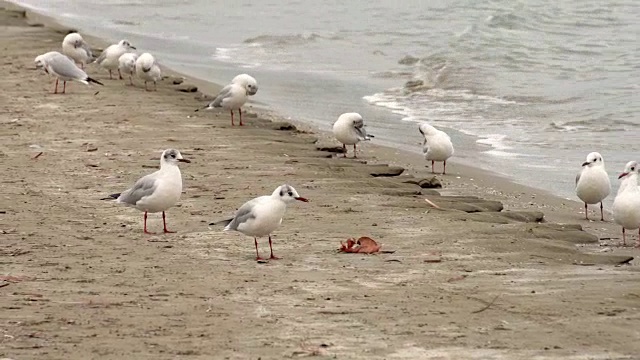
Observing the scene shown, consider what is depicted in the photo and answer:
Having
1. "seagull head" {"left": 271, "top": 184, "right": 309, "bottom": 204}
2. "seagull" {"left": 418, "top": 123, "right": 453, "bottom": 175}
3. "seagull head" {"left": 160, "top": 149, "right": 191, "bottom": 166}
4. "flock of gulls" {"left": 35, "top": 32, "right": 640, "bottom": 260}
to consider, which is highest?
"seagull head" {"left": 160, "top": 149, "right": 191, "bottom": 166}

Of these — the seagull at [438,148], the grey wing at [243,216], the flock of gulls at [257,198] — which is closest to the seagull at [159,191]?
the flock of gulls at [257,198]

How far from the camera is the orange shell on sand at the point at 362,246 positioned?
27.5 ft

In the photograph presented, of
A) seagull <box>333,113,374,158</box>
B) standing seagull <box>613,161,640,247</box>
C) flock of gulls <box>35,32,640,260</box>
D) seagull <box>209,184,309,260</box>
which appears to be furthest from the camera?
seagull <box>333,113,374,158</box>

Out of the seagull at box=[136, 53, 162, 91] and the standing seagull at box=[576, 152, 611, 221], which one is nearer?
the standing seagull at box=[576, 152, 611, 221]

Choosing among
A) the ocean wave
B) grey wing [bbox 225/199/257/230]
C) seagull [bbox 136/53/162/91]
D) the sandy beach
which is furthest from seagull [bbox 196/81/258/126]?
the ocean wave

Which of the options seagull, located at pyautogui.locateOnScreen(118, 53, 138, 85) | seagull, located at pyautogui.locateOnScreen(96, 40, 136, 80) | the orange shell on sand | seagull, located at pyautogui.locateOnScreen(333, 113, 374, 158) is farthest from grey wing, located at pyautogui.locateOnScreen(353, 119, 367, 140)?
seagull, located at pyautogui.locateOnScreen(96, 40, 136, 80)

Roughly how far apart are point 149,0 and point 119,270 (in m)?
24.8

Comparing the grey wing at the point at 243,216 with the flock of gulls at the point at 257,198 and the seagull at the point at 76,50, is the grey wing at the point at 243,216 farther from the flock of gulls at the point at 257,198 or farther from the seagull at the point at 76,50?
the seagull at the point at 76,50

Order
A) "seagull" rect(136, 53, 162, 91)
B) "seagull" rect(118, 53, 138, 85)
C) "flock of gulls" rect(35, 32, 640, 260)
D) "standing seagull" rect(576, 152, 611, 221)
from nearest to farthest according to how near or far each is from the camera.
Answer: "flock of gulls" rect(35, 32, 640, 260)
"standing seagull" rect(576, 152, 611, 221)
"seagull" rect(136, 53, 162, 91)
"seagull" rect(118, 53, 138, 85)

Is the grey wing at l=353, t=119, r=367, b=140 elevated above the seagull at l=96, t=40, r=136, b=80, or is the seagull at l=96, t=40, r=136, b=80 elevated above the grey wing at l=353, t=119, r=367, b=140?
the seagull at l=96, t=40, r=136, b=80

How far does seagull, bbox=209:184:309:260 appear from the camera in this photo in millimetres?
8227

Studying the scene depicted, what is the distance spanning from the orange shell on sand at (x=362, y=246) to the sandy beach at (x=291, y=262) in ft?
0.43

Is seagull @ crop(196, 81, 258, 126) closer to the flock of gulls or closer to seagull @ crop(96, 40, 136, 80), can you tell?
the flock of gulls

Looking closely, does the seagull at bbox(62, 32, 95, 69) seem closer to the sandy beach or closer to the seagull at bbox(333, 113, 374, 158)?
the sandy beach
